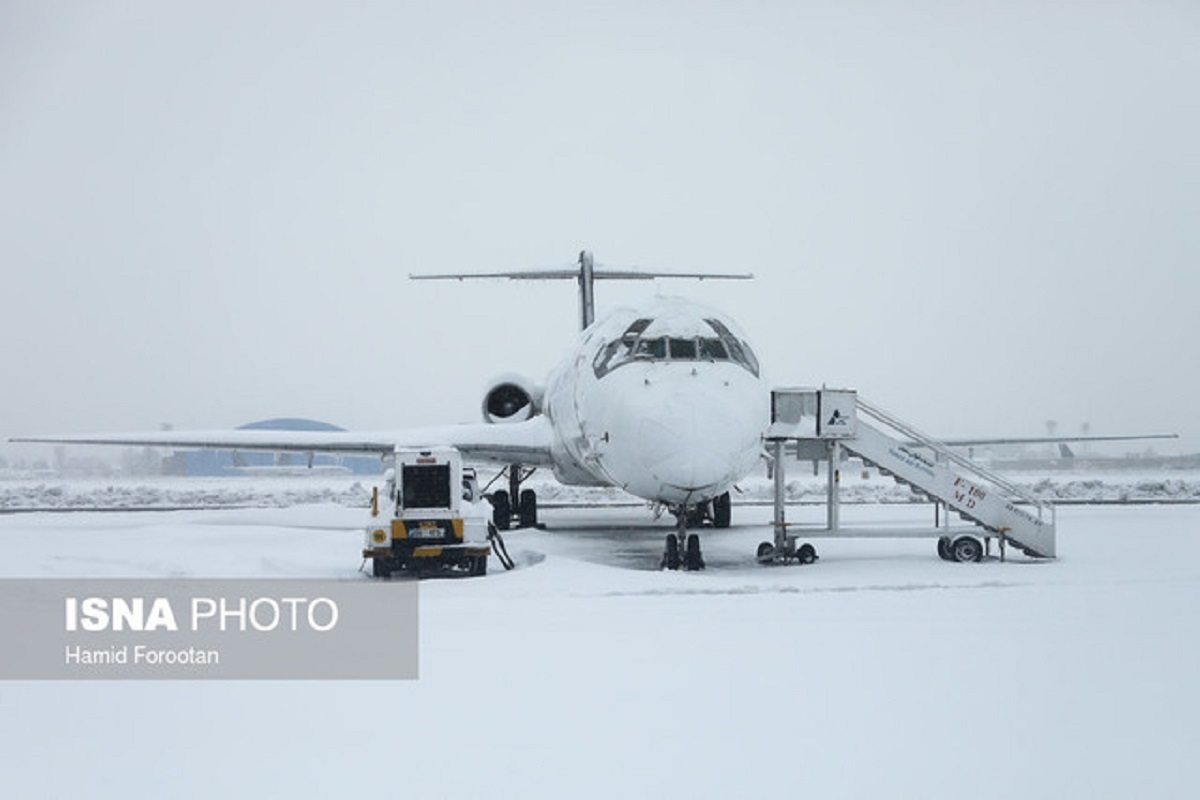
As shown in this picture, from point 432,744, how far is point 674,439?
7460mm

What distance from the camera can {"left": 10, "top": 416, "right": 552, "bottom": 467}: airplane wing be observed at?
62.1 ft

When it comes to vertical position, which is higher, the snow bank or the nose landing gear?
the nose landing gear

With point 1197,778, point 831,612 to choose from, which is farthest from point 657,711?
point 831,612

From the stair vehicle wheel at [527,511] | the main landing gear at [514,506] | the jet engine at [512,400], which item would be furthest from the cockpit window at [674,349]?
the jet engine at [512,400]

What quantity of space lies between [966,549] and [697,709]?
32.2 feet

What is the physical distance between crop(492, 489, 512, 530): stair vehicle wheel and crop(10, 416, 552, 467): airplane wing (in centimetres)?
192

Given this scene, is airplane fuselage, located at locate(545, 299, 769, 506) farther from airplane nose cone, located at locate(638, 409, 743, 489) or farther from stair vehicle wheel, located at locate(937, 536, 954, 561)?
stair vehicle wheel, located at locate(937, 536, 954, 561)

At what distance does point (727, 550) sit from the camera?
16625mm

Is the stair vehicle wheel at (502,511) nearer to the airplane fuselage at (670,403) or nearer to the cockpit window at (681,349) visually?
the airplane fuselage at (670,403)

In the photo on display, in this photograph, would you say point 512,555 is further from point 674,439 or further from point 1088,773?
point 1088,773

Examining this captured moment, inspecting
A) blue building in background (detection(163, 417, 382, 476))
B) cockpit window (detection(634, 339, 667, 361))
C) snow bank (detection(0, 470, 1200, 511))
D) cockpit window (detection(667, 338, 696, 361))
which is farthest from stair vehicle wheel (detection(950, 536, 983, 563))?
blue building in background (detection(163, 417, 382, 476))

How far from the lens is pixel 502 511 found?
21734mm

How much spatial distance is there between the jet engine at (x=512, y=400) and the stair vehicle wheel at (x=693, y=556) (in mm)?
9077

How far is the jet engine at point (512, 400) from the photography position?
22.0m
